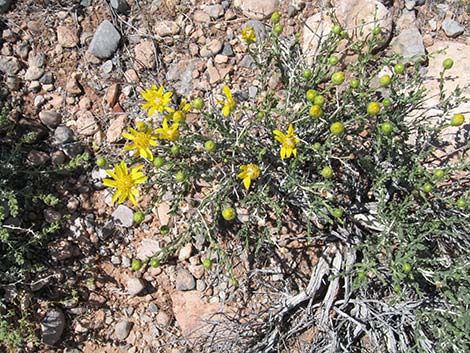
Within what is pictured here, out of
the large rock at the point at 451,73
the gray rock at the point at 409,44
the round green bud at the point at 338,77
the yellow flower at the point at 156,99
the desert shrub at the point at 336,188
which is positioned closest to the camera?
the round green bud at the point at 338,77

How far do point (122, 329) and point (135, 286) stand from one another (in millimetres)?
330

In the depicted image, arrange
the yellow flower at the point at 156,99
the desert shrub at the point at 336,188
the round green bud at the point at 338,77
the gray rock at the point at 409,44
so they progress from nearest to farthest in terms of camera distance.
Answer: the round green bud at the point at 338,77
the desert shrub at the point at 336,188
the yellow flower at the point at 156,99
the gray rock at the point at 409,44

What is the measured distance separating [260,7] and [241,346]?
8.91 feet

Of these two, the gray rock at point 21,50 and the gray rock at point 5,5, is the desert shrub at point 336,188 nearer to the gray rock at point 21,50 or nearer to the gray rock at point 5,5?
the gray rock at point 21,50

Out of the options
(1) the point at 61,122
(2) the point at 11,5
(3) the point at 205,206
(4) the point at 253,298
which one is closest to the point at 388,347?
(4) the point at 253,298

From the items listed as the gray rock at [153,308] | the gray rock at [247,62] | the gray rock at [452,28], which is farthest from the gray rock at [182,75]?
the gray rock at [452,28]

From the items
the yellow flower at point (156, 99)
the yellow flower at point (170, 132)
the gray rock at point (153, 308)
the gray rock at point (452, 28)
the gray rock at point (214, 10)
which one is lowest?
the gray rock at point (153, 308)

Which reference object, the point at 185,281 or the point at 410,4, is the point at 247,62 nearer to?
the point at 410,4

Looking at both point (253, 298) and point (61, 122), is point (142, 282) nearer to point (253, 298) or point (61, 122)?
point (253, 298)

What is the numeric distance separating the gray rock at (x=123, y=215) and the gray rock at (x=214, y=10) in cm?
177

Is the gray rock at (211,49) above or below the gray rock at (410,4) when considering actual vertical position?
above

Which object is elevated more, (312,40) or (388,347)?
(312,40)

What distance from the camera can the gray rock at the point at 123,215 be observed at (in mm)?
3920

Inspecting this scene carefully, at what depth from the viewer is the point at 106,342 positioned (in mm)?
3803
